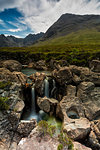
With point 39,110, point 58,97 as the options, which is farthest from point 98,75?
point 39,110

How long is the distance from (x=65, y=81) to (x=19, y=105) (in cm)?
1275

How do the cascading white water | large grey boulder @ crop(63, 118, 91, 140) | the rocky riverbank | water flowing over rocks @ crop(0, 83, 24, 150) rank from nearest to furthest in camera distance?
the rocky riverbank, water flowing over rocks @ crop(0, 83, 24, 150), large grey boulder @ crop(63, 118, 91, 140), the cascading white water

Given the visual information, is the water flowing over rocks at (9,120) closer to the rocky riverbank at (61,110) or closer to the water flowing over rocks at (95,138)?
the rocky riverbank at (61,110)

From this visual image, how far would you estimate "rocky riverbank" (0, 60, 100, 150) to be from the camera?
8803 mm

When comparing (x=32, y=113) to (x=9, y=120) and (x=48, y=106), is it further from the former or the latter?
(x=9, y=120)

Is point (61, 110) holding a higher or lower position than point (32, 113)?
higher

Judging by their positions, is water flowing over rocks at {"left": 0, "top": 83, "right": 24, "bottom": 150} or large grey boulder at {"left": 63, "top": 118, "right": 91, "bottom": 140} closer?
water flowing over rocks at {"left": 0, "top": 83, "right": 24, "bottom": 150}

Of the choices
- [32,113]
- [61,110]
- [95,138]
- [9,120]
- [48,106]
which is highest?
[9,120]

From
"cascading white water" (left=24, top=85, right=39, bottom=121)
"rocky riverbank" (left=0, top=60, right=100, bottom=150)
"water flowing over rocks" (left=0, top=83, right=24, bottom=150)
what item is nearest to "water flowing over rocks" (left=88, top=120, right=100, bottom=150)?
"rocky riverbank" (left=0, top=60, right=100, bottom=150)

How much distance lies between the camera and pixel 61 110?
16.3 meters

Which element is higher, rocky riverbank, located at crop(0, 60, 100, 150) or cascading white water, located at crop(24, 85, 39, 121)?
rocky riverbank, located at crop(0, 60, 100, 150)

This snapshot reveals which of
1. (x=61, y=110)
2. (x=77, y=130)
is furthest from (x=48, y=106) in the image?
(x=77, y=130)

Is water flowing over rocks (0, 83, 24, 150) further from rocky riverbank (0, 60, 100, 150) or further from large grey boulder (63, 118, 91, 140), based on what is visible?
large grey boulder (63, 118, 91, 140)

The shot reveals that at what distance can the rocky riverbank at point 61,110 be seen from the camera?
8.80 m
